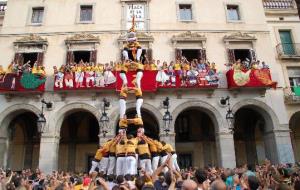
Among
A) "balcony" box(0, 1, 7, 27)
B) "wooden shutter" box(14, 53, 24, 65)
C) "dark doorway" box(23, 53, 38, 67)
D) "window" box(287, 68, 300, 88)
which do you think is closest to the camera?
Answer: "wooden shutter" box(14, 53, 24, 65)

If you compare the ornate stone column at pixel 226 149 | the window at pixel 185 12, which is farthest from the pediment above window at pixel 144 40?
the ornate stone column at pixel 226 149

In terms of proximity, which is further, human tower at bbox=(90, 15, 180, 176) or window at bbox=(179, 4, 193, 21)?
window at bbox=(179, 4, 193, 21)

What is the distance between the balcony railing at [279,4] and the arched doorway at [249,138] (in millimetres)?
9342

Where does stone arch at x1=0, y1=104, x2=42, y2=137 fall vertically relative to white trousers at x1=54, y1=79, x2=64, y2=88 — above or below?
below

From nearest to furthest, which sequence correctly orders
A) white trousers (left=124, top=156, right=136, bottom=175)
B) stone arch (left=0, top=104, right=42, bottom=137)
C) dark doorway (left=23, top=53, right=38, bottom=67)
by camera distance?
white trousers (left=124, top=156, right=136, bottom=175)
stone arch (left=0, top=104, right=42, bottom=137)
dark doorway (left=23, top=53, right=38, bottom=67)

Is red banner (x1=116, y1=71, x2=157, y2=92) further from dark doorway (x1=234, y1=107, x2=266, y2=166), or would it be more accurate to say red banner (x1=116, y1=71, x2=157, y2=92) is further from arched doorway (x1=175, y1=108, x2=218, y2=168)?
dark doorway (x1=234, y1=107, x2=266, y2=166)

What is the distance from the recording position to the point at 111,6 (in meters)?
24.1

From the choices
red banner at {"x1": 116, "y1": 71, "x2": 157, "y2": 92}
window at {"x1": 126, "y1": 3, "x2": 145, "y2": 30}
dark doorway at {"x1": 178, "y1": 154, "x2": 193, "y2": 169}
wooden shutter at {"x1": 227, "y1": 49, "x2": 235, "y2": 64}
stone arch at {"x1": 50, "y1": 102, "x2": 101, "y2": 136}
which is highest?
window at {"x1": 126, "y1": 3, "x2": 145, "y2": 30}

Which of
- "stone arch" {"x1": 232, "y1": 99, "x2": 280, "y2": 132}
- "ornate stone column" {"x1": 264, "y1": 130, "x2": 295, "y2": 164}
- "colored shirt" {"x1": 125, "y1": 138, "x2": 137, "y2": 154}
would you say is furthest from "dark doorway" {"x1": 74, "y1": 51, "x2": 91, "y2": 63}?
"ornate stone column" {"x1": 264, "y1": 130, "x2": 295, "y2": 164}

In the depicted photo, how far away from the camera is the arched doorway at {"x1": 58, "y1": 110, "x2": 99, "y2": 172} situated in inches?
925

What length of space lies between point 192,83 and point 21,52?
1295 cm

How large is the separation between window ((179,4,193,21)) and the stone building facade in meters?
0.08

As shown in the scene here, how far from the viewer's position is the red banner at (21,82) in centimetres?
2033

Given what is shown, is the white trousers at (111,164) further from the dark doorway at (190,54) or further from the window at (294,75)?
the window at (294,75)
